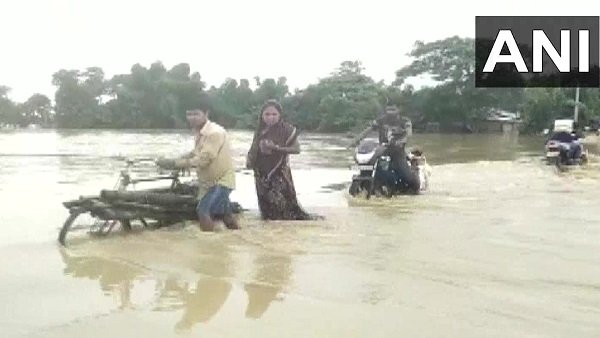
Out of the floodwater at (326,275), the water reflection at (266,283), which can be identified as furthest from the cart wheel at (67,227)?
the water reflection at (266,283)

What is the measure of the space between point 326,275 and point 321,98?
193 feet

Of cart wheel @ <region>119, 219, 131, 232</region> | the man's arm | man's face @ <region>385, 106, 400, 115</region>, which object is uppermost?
man's face @ <region>385, 106, 400, 115</region>

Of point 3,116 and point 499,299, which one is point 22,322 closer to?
point 499,299

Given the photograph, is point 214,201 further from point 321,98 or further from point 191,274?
point 321,98

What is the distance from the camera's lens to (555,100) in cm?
4716

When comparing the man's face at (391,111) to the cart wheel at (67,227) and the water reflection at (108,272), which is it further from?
the water reflection at (108,272)

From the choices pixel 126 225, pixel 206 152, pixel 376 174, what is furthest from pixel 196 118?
pixel 376 174

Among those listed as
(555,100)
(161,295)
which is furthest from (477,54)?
(161,295)

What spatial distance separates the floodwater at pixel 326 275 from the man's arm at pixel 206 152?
768 millimetres

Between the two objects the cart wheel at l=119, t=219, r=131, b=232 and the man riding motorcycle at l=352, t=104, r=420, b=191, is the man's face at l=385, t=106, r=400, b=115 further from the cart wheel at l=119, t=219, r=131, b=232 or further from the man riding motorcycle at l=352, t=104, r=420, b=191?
the cart wheel at l=119, t=219, r=131, b=232

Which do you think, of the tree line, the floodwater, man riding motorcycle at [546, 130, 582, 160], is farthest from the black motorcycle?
the tree line

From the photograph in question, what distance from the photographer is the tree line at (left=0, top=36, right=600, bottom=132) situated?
58281mm

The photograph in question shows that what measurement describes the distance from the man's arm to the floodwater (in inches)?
30.3

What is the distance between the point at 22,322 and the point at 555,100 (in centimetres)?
4606
